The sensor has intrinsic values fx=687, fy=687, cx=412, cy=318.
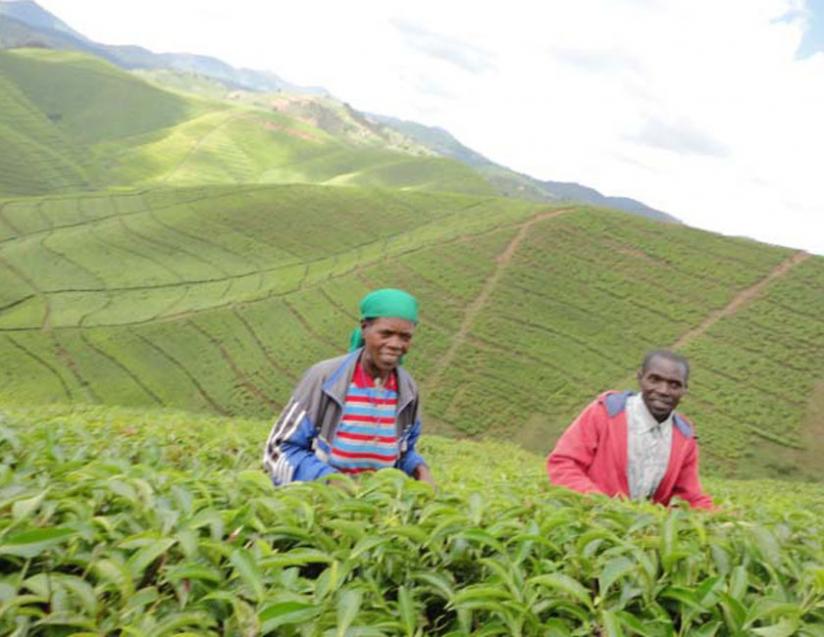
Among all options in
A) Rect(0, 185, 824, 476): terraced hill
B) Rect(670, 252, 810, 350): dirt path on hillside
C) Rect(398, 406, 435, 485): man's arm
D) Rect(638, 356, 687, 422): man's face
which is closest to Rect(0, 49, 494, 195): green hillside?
Rect(0, 185, 824, 476): terraced hill

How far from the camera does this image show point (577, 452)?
4.61 m

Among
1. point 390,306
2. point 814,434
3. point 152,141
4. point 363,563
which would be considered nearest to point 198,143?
point 152,141

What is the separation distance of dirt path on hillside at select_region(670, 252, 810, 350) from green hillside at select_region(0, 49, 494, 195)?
73.9 metres

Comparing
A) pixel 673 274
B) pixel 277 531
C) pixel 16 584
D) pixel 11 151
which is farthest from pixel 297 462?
pixel 11 151

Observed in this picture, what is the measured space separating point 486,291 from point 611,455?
37.6 meters

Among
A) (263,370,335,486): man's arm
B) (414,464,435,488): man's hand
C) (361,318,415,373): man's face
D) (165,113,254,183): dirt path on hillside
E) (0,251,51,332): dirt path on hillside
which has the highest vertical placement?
(165,113,254,183): dirt path on hillside

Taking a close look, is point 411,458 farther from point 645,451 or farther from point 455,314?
point 455,314

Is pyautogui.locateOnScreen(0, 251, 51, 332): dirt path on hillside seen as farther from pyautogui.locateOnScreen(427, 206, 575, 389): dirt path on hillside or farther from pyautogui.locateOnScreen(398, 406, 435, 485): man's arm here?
pyautogui.locateOnScreen(398, 406, 435, 485): man's arm

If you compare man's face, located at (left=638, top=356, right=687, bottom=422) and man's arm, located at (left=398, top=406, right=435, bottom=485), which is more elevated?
man's face, located at (left=638, top=356, right=687, bottom=422)

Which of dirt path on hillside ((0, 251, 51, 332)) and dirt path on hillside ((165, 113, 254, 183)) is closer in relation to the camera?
dirt path on hillside ((0, 251, 51, 332))

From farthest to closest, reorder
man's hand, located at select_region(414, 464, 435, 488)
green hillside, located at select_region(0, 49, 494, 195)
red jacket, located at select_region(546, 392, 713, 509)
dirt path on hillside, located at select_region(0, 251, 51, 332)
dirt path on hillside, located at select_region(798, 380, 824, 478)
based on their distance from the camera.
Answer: green hillside, located at select_region(0, 49, 494, 195) < dirt path on hillside, located at select_region(0, 251, 51, 332) < dirt path on hillside, located at select_region(798, 380, 824, 478) < red jacket, located at select_region(546, 392, 713, 509) < man's hand, located at select_region(414, 464, 435, 488)

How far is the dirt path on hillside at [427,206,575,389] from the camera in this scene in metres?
36.3

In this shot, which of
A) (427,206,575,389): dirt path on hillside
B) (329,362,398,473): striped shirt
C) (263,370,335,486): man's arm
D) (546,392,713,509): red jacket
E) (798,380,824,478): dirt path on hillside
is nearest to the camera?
(263,370,335,486): man's arm

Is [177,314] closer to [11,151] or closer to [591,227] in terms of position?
[591,227]
